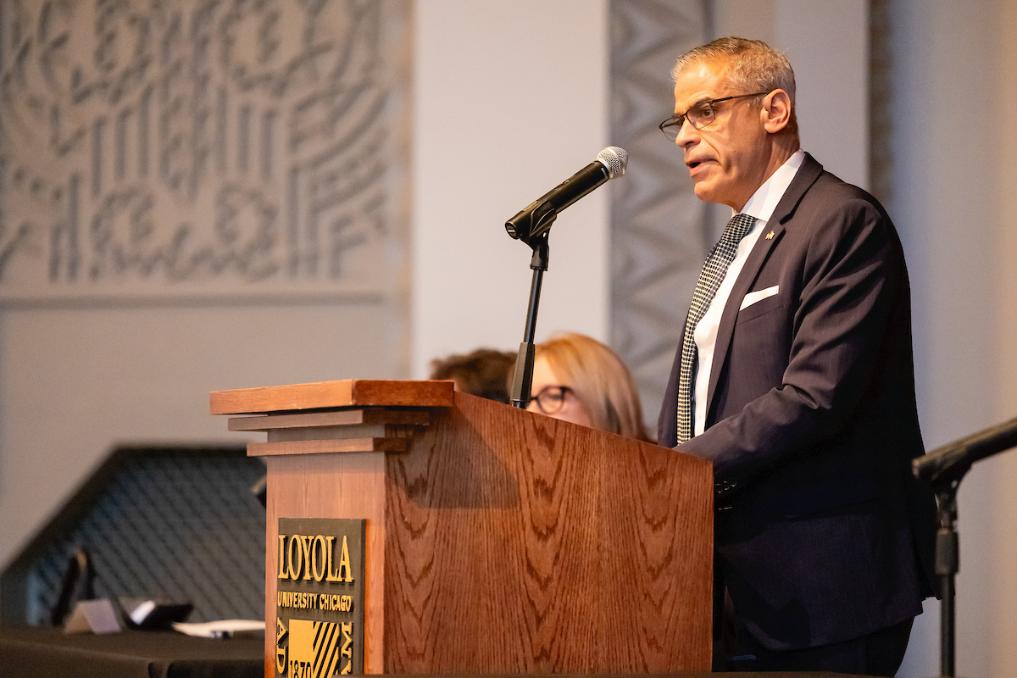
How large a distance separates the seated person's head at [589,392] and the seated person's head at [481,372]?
51 cm

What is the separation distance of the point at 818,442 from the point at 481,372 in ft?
6.28

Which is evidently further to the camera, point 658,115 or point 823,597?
point 658,115

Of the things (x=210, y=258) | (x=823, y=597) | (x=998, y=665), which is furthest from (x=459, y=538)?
(x=210, y=258)

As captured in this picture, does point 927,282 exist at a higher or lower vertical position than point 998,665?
higher

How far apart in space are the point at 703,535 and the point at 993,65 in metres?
2.95

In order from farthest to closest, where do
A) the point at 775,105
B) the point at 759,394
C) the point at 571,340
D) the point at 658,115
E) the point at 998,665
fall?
the point at 658,115, the point at 998,665, the point at 571,340, the point at 775,105, the point at 759,394

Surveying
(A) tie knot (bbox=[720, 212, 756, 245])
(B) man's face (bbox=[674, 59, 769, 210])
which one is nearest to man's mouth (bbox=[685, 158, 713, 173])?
(B) man's face (bbox=[674, 59, 769, 210])

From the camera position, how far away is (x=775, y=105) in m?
2.29

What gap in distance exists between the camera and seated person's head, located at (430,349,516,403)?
3855 mm

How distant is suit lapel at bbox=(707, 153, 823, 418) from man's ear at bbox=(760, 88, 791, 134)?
0.12 metres

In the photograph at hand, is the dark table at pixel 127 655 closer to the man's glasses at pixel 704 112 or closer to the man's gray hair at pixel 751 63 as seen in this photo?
the man's glasses at pixel 704 112

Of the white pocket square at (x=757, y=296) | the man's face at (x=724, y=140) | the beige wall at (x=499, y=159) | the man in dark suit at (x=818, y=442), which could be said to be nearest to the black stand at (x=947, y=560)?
the man in dark suit at (x=818, y=442)

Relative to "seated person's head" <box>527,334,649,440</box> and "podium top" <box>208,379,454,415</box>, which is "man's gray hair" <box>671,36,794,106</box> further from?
"seated person's head" <box>527,334,649,440</box>

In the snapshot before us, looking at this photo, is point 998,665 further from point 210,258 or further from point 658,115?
point 210,258
